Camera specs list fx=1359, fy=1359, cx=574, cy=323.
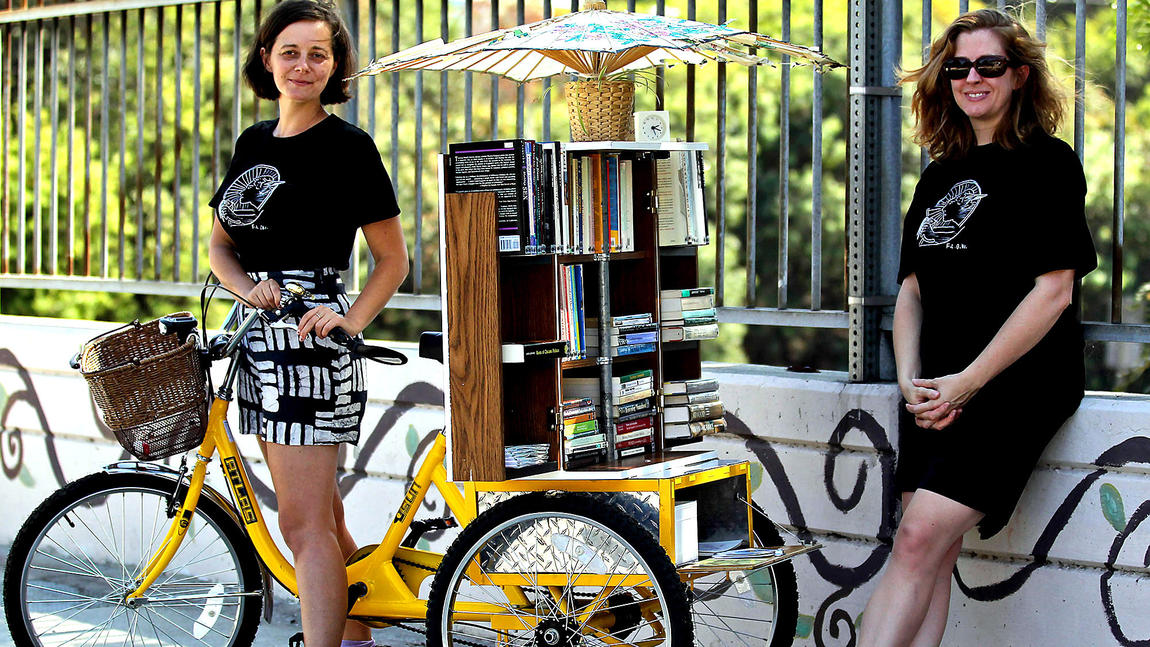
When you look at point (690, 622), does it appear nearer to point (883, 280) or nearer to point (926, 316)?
point (926, 316)

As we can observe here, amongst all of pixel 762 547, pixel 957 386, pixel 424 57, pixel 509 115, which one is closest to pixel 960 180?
pixel 957 386

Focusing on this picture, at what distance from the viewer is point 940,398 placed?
12.3 ft

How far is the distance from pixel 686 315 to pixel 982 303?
942mm

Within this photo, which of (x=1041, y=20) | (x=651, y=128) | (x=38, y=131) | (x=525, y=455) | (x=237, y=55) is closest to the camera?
(x=525, y=455)

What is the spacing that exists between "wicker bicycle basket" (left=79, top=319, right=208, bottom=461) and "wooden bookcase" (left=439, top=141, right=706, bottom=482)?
3.08 feet

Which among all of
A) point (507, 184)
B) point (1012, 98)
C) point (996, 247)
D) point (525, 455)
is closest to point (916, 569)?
point (996, 247)

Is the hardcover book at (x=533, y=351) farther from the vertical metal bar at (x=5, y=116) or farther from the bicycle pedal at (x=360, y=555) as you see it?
the vertical metal bar at (x=5, y=116)

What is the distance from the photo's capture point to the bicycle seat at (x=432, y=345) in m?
4.05

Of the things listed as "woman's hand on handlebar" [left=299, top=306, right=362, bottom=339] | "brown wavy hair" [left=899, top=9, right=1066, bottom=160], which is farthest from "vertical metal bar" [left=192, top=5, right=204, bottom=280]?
"brown wavy hair" [left=899, top=9, right=1066, bottom=160]

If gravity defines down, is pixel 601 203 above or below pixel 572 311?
above

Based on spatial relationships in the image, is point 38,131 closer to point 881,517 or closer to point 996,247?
point 881,517

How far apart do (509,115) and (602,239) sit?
1266cm

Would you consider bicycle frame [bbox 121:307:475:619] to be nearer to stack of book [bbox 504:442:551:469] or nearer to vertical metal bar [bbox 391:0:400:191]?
stack of book [bbox 504:442:551:469]

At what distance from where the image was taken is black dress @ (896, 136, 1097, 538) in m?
3.66
